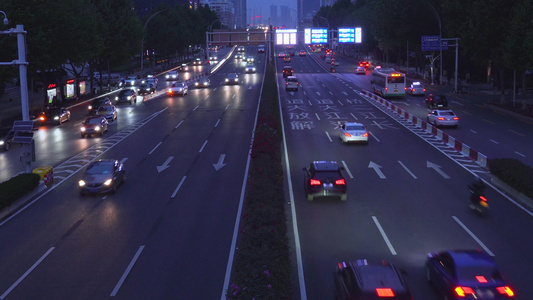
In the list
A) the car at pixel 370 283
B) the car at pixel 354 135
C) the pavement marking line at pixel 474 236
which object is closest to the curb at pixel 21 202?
the car at pixel 370 283

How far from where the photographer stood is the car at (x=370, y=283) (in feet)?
39.3

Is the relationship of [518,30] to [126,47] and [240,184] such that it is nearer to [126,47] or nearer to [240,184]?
[240,184]

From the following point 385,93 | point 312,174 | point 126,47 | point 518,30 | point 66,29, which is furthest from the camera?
point 126,47

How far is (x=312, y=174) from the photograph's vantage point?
76.6ft

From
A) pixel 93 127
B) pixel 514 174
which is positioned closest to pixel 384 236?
pixel 514 174

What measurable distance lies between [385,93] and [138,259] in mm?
48169

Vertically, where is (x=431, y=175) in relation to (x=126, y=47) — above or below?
below

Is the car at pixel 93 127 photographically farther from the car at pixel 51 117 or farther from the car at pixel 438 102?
the car at pixel 438 102

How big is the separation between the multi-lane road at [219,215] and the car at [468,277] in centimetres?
88

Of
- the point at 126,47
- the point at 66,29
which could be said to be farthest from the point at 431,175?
the point at 126,47

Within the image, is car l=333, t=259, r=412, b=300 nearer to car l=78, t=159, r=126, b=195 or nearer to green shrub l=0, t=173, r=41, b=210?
car l=78, t=159, r=126, b=195

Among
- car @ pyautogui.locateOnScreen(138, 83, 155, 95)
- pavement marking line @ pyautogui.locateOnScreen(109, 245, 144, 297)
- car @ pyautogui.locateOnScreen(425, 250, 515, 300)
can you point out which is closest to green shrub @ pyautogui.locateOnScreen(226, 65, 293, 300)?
pavement marking line @ pyautogui.locateOnScreen(109, 245, 144, 297)

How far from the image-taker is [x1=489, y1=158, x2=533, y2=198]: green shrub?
909 inches

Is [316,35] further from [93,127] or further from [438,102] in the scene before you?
[93,127]
